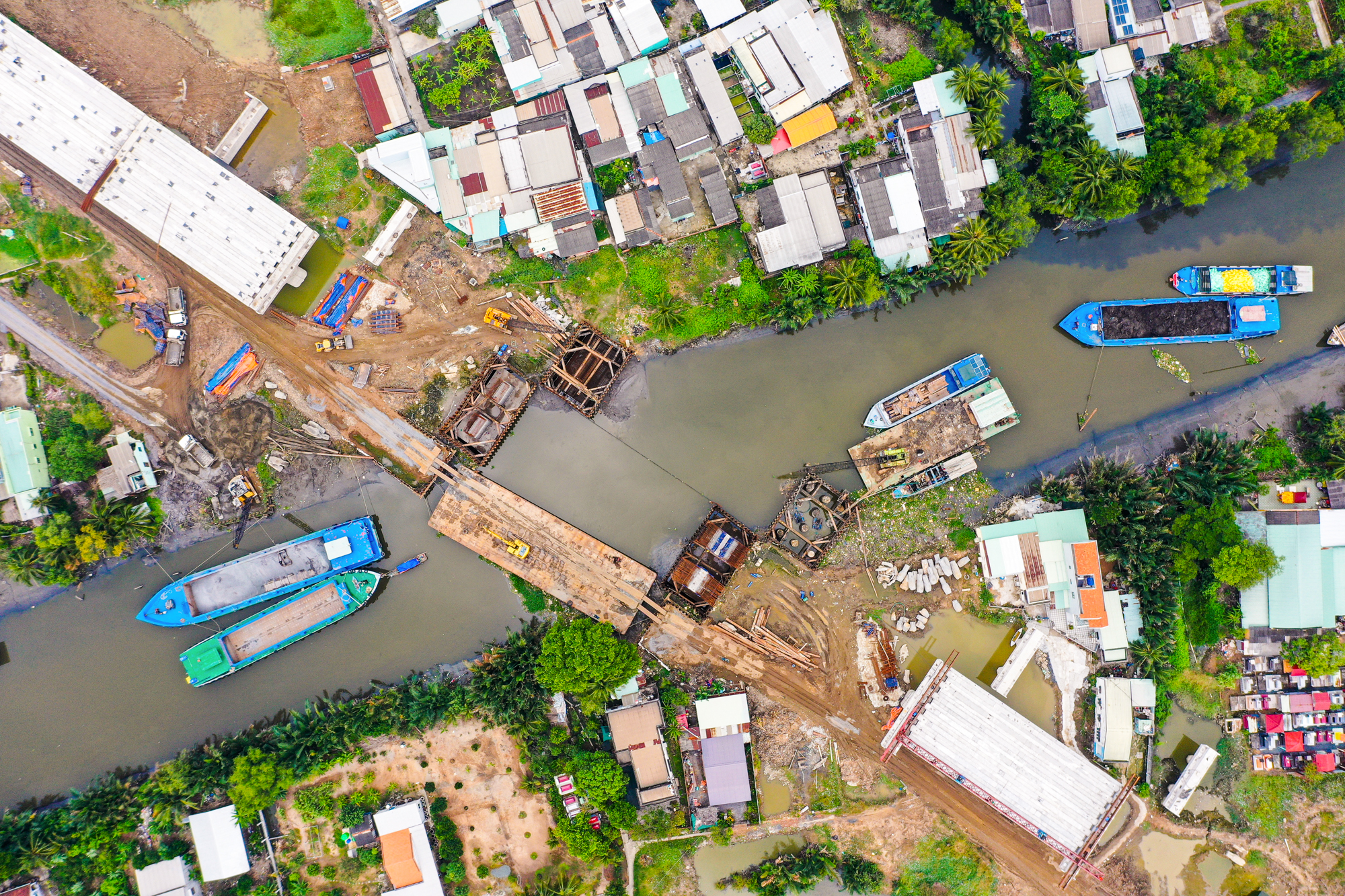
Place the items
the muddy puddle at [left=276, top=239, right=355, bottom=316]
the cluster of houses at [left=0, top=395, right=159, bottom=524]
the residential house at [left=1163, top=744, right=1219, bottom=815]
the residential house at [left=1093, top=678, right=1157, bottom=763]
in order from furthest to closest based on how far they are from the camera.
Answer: the muddy puddle at [left=276, top=239, right=355, bottom=316] → the residential house at [left=1163, top=744, right=1219, bottom=815] → the residential house at [left=1093, top=678, right=1157, bottom=763] → the cluster of houses at [left=0, top=395, right=159, bottom=524]

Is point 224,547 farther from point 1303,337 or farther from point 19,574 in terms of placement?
point 1303,337

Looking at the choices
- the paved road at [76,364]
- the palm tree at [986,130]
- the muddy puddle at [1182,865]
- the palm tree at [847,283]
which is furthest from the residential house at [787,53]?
the muddy puddle at [1182,865]

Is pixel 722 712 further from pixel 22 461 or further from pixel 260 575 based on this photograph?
pixel 22 461

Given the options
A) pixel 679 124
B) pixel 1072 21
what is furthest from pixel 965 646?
pixel 1072 21

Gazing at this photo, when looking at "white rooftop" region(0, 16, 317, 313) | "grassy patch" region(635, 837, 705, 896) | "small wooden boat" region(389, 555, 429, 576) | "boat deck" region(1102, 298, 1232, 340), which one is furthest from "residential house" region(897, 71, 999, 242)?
"grassy patch" region(635, 837, 705, 896)

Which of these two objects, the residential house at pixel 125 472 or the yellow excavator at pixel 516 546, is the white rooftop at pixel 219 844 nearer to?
the residential house at pixel 125 472

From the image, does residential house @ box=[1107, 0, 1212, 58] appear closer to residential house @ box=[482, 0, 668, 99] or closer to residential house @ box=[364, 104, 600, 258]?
residential house @ box=[482, 0, 668, 99]
